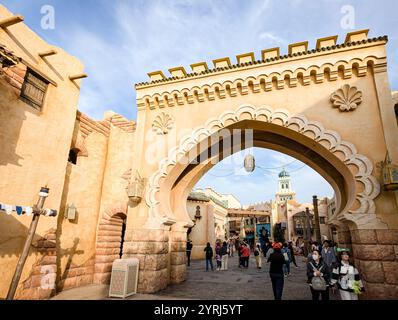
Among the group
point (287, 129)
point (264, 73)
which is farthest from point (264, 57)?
point (287, 129)

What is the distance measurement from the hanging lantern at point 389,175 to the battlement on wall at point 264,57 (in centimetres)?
345

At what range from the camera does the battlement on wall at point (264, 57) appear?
696 cm

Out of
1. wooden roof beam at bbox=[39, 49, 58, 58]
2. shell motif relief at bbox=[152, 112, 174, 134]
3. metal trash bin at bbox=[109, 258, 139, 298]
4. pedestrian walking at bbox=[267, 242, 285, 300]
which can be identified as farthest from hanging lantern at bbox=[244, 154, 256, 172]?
wooden roof beam at bbox=[39, 49, 58, 58]

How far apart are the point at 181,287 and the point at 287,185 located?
2769 inches

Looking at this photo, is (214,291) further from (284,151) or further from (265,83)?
(265,83)

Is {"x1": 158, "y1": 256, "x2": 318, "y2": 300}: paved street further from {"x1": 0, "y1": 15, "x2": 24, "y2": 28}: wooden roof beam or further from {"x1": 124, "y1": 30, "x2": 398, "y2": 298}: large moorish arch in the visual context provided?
{"x1": 0, "y1": 15, "x2": 24, "y2": 28}: wooden roof beam

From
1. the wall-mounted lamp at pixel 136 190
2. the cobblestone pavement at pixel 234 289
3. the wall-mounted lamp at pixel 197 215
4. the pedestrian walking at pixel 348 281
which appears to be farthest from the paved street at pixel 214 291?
the wall-mounted lamp at pixel 197 215

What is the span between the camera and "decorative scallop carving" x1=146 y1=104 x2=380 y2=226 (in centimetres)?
603

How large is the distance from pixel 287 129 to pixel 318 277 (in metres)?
4.00

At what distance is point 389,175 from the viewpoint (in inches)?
222

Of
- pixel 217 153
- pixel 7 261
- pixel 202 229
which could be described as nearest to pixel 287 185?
pixel 202 229

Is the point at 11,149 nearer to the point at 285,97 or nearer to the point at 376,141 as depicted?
the point at 285,97

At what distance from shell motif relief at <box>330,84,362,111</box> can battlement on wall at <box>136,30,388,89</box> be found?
49.3 inches
